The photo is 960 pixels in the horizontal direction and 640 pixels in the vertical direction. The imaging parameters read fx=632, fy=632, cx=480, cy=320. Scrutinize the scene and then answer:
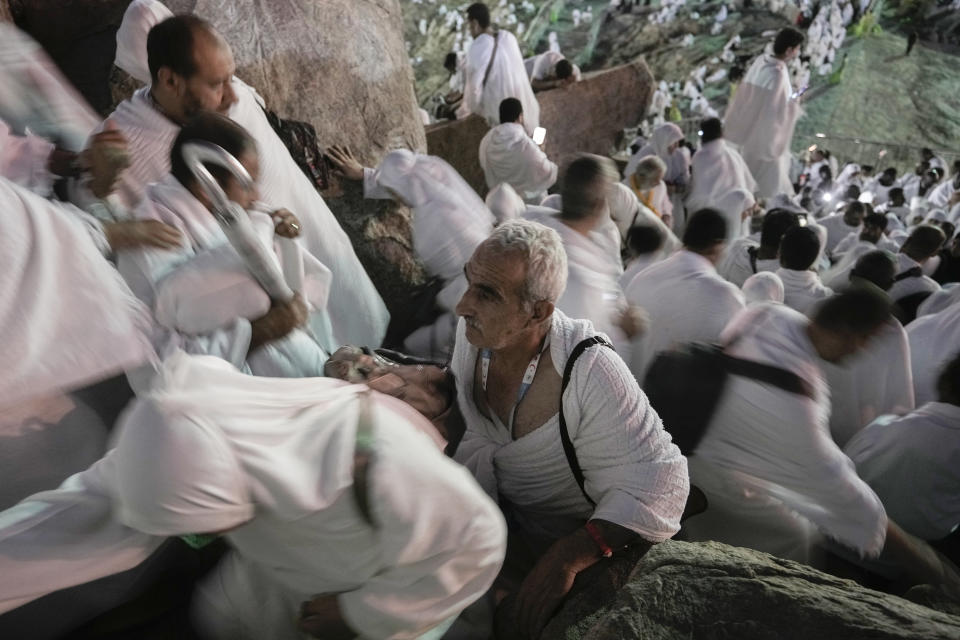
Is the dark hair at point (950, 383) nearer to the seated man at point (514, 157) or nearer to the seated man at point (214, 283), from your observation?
the seated man at point (214, 283)

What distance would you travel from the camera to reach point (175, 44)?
2.33m

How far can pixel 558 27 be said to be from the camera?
2470cm

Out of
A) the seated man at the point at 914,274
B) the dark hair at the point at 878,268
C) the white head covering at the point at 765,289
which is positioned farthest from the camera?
the seated man at the point at 914,274

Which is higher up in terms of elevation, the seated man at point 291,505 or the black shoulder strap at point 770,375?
the seated man at point 291,505

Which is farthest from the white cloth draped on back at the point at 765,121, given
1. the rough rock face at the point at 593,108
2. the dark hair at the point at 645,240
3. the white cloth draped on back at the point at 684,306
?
the white cloth draped on back at the point at 684,306

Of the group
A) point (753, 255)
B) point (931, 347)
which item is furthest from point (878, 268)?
point (753, 255)

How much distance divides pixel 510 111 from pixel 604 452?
14.4ft

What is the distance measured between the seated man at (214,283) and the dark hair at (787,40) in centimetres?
689

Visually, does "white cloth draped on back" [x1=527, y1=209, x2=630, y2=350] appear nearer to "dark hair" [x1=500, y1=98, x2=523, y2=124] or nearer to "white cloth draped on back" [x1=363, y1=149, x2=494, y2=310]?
"white cloth draped on back" [x1=363, y1=149, x2=494, y2=310]

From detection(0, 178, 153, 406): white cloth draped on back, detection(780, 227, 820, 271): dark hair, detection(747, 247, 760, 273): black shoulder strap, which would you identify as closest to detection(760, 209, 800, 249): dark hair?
detection(747, 247, 760, 273): black shoulder strap

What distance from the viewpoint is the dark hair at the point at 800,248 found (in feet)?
13.1

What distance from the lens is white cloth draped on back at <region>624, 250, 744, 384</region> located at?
3183 millimetres

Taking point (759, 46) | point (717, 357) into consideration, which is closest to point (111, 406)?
point (717, 357)

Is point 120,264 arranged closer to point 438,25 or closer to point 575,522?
point 575,522
